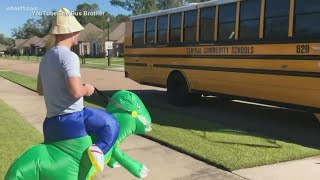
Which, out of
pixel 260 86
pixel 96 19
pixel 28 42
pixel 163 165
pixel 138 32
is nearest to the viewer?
pixel 163 165

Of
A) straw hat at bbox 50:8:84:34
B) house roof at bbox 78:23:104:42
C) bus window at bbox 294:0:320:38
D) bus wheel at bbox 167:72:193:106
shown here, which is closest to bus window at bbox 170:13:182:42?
bus wheel at bbox 167:72:193:106

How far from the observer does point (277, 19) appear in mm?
8672

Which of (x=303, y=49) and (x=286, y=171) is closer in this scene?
(x=286, y=171)

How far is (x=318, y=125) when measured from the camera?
30.3 ft

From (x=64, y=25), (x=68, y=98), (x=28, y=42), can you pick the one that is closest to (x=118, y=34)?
(x=28, y=42)

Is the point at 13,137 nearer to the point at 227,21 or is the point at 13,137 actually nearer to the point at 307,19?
the point at 227,21

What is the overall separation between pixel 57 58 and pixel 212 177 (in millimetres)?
2790

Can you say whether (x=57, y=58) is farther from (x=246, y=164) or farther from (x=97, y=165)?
(x=246, y=164)

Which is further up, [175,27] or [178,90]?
[175,27]

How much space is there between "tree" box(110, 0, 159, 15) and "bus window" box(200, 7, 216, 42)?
81.4 m

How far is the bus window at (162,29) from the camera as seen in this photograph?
12609mm

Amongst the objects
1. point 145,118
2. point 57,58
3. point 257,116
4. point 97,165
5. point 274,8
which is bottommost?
point 257,116

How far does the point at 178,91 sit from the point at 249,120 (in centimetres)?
278

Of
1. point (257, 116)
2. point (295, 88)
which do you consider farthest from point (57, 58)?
point (257, 116)
